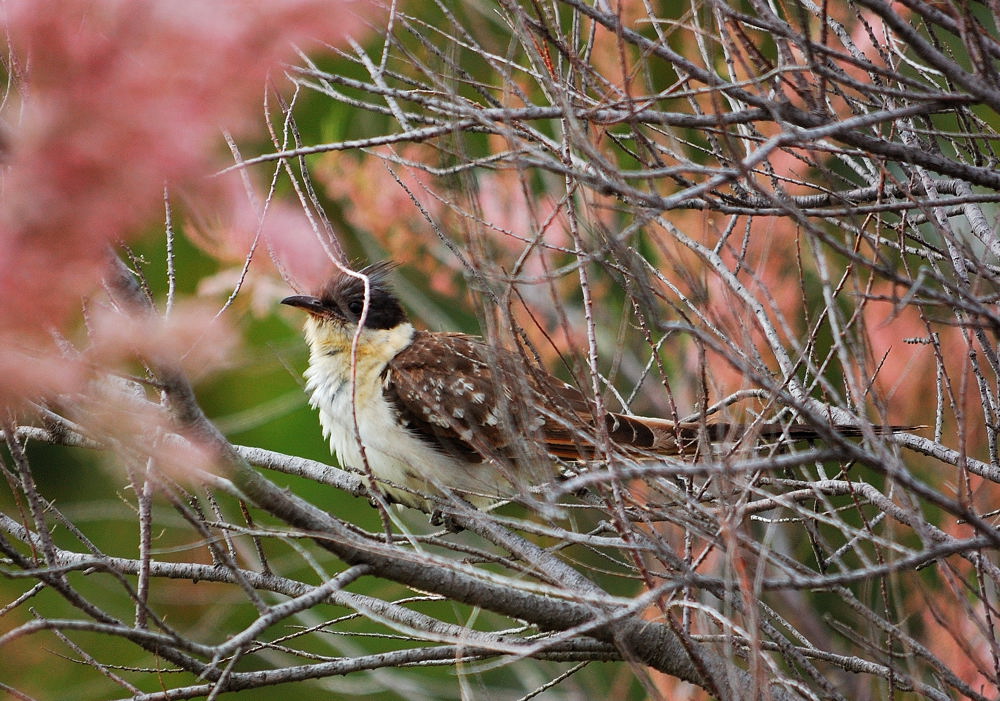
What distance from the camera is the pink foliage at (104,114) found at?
1.09m

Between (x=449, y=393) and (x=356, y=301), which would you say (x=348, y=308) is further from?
(x=449, y=393)

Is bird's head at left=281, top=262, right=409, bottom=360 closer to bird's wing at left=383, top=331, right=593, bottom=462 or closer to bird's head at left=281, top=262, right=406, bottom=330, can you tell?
bird's head at left=281, top=262, right=406, bottom=330

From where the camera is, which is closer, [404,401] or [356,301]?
[404,401]

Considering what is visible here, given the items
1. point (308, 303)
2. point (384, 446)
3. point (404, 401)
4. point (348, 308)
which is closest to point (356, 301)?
point (348, 308)

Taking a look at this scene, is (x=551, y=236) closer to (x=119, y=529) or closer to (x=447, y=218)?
(x=119, y=529)

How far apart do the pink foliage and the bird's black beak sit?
3.48m

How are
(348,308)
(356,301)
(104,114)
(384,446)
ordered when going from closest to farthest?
(104,114) → (384,446) → (348,308) → (356,301)

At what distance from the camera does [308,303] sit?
4.68 m

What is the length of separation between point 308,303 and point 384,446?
0.70 metres

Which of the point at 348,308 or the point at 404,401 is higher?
the point at 348,308

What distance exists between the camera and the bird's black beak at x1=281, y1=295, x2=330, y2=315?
183 inches

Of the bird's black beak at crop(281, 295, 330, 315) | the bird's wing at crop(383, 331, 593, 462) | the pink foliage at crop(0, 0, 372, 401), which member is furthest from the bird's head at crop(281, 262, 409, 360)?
the pink foliage at crop(0, 0, 372, 401)

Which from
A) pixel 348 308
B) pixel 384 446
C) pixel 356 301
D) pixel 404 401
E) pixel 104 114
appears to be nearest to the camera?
pixel 104 114

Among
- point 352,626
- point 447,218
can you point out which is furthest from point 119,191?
point 352,626
